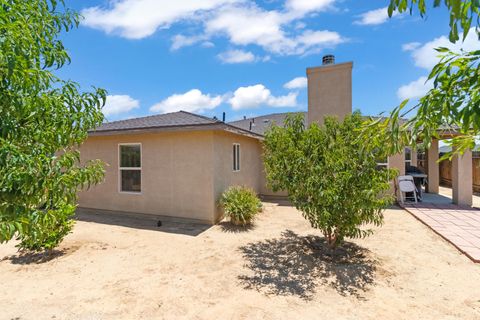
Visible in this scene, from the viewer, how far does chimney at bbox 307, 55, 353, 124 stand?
11648 mm

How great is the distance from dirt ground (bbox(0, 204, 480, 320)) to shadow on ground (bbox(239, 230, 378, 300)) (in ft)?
0.06

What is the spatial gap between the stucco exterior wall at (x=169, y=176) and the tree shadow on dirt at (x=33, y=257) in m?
3.21

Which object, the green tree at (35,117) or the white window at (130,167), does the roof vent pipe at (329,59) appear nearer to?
the white window at (130,167)

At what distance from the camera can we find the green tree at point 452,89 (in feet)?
4.09

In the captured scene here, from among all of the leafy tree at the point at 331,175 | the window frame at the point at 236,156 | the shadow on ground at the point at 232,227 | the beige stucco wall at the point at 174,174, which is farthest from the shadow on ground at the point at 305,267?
the window frame at the point at 236,156

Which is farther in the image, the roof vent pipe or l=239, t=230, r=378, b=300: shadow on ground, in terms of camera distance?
the roof vent pipe

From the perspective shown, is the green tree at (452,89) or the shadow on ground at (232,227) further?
the shadow on ground at (232,227)

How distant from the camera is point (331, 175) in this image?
4.89 meters

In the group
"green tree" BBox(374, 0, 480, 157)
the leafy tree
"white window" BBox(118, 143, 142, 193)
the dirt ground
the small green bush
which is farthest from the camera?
"white window" BBox(118, 143, 142, 193)

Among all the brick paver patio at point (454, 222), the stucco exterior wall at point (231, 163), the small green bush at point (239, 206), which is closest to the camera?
the brick paver patio at point (454, 222)

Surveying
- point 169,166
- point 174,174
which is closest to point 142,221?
point 174,174

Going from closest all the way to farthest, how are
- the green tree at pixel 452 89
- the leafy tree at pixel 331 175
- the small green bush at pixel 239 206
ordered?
the green tree at pixel 452 89 < the leafy tree at pixel 331 175 < the small green bush at pixel 239 206

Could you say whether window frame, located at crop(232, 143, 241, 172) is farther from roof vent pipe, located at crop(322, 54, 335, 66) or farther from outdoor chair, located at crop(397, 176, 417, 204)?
outdoor chair, located at crop(397, 176, 417, 204)

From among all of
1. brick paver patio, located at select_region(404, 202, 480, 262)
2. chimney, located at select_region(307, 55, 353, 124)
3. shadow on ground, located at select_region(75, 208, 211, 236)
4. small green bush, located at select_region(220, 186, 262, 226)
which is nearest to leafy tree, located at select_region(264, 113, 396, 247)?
small green bush, located at select_region(220, 186, 262, 226)
